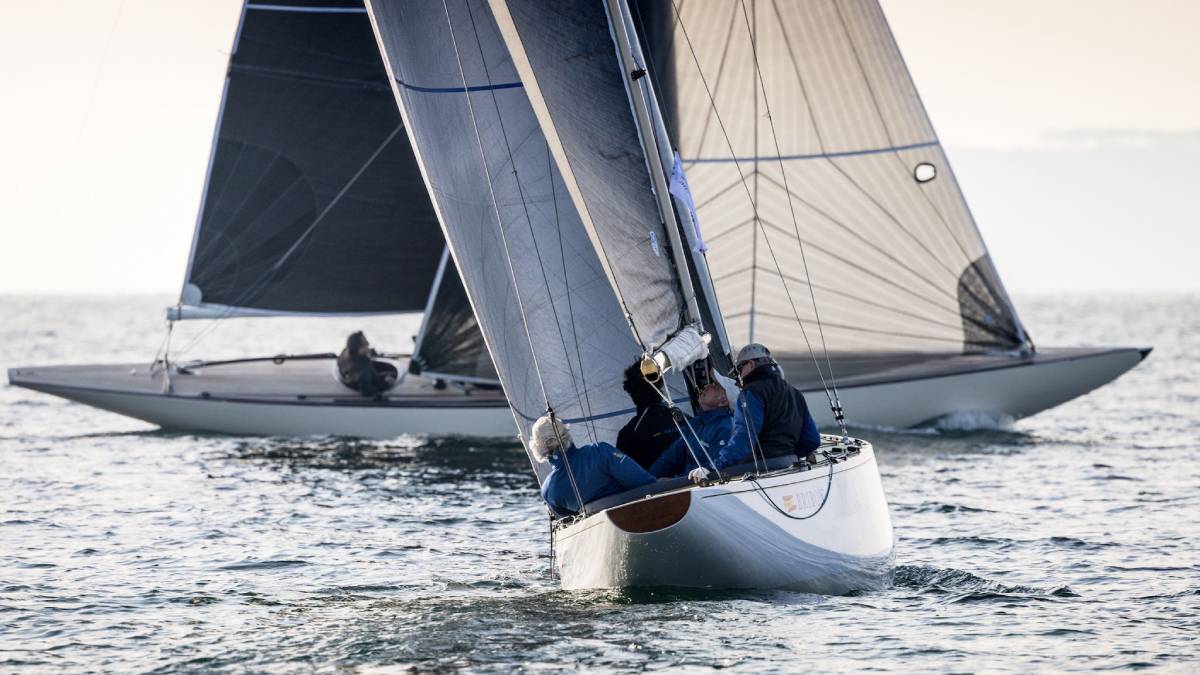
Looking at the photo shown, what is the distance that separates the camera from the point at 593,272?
11.8 metres

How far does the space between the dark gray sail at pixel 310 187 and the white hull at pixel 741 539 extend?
517 inches

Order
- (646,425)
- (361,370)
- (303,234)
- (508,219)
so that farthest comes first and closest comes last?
(303,234) → (361,370) → (508,219) → (646,425)

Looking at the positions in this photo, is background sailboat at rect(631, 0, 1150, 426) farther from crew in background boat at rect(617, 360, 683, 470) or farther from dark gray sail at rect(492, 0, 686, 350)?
crew in background boat at rect(617, 360, 683, 470)

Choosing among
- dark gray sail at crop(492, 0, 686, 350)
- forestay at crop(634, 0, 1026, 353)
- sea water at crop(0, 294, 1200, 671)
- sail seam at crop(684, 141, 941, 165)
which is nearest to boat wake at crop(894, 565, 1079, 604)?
sea water at crop(0, 294, 1200, 671)

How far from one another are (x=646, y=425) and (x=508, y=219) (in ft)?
6.89

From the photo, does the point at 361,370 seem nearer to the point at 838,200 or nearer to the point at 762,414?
the point at 838,200

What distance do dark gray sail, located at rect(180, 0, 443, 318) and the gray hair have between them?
12.9m

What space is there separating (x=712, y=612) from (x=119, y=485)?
1014 cm

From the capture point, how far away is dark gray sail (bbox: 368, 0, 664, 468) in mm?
11562

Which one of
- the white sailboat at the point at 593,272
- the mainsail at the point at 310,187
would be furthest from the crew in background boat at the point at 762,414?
the mainsail at the point at 310,187

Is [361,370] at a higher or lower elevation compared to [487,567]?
higher

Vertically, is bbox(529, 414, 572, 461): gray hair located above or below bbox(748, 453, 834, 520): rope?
above

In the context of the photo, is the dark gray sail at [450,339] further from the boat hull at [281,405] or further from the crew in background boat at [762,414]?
the crew in background boat at [762,414]

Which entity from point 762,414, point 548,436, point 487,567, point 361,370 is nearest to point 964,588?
point 762,414
